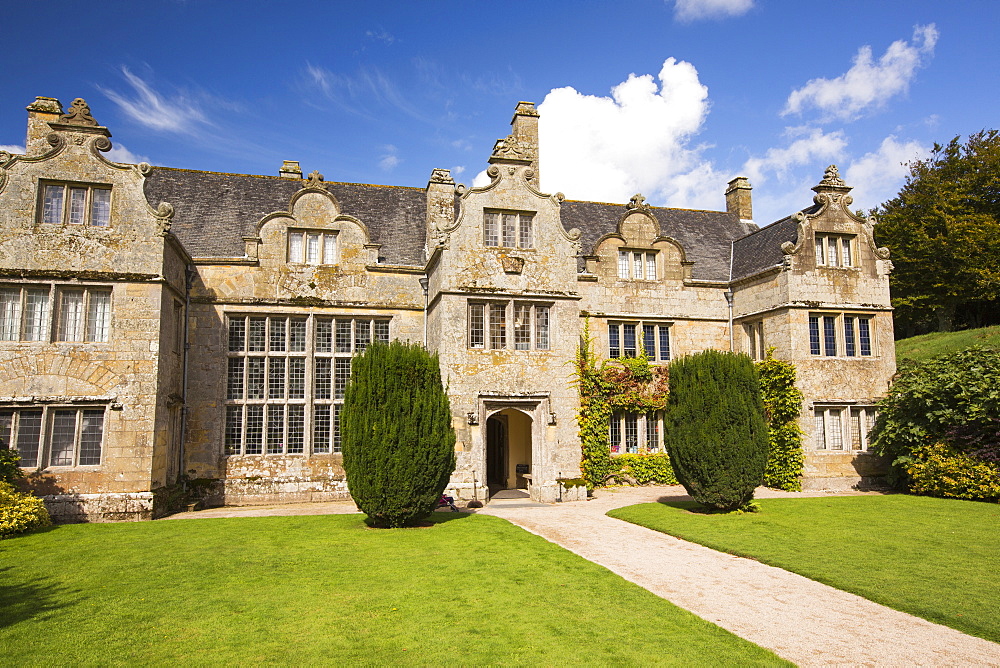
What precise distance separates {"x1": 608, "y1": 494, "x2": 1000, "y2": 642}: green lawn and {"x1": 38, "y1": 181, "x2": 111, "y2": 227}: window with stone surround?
47.9ft

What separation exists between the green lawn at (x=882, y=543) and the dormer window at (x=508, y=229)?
26.2ft

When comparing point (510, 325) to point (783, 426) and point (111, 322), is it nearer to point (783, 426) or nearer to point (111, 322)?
point (783, 426)

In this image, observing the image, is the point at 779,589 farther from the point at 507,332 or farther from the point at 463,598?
the point at 507,332

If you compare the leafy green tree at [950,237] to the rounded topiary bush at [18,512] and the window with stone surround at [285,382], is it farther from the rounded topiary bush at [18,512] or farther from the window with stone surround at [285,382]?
the rounded topiary bush at [18,512]

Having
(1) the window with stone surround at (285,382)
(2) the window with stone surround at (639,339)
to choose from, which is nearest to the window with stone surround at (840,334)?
(2) the window with stone surround at (639,339)

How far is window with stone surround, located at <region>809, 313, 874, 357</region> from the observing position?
2042 cm

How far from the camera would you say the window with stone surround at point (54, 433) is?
14.9 metres

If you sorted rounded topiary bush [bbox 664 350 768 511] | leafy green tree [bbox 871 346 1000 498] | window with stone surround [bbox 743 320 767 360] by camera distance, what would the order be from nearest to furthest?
1. rounded topiary bush [bbox 664 350 768 511]
2. leafy green tree [bbox 871 346 1000 498]
3. window with stone surround [bbox 743 320 767 360]

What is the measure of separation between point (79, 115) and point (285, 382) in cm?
855

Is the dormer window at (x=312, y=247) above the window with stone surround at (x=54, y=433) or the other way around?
above

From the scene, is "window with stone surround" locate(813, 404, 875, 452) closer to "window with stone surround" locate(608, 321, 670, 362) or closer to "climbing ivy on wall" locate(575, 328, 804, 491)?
"climbing ivy on wall" locate(575, 328, 804, 491)

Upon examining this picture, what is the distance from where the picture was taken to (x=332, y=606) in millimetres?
8055

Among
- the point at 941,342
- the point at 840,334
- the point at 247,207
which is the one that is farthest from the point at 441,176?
the point at 941,342

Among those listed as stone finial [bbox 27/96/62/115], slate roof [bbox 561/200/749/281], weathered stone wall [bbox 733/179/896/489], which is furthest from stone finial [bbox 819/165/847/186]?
stone finial [bbox 27/96/62/115]
